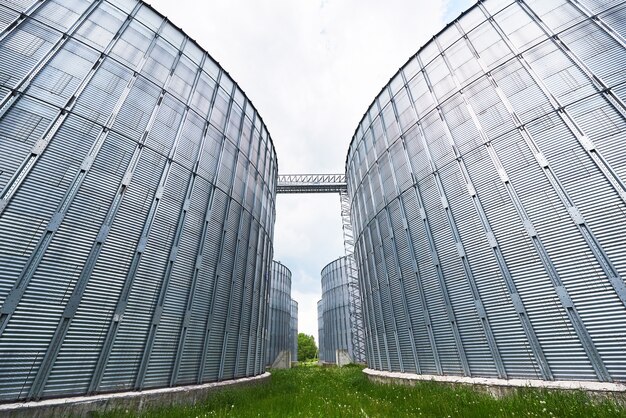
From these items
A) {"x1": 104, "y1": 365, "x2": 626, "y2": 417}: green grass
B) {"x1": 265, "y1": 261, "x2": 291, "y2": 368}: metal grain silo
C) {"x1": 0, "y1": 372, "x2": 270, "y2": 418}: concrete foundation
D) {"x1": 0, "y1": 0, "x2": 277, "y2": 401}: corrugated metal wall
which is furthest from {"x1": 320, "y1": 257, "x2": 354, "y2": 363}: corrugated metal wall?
{"x1": 0, "y1": 372, "x2": 270, "y2": 418}: concrete foundation

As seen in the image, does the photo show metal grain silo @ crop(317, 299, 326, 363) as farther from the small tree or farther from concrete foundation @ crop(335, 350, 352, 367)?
the small tree

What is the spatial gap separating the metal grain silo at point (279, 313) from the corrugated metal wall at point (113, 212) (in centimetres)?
2628

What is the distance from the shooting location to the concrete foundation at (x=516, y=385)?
6645 mm

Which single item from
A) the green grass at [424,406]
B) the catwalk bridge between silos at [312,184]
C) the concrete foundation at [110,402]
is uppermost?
the catwalk bridge between silos at [312,184]

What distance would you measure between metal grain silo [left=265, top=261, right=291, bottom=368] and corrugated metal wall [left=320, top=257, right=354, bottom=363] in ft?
21.1

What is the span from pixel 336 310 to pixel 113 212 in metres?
40.0

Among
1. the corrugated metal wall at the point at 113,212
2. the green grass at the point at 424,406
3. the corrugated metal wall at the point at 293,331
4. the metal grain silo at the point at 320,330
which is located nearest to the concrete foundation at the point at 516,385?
the green grass at the point at 424,406

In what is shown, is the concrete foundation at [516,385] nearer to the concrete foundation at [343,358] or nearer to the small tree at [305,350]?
the concrete foundation at [343,358]

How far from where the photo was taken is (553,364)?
312 inches

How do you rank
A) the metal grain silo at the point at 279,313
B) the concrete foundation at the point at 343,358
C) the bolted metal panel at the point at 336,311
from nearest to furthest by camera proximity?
the concrete foundation at the point at 343,358, the metal grain silo at the point at 279,313, the bolted metal panel at the point at 336,311

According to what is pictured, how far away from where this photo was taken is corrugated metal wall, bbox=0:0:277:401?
7379 mm

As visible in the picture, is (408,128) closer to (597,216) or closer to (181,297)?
(597,216)

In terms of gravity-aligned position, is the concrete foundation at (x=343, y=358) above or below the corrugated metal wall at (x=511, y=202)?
below

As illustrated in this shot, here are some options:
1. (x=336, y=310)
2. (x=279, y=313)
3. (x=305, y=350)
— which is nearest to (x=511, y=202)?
(x=336, y=310)
